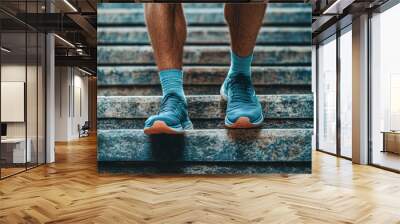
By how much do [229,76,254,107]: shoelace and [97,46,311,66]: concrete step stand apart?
0.31m

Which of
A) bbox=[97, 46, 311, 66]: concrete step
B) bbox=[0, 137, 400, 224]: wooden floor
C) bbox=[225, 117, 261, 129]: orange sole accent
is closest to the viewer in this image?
bbox=[0, 137, 400, 224]: wooden floor

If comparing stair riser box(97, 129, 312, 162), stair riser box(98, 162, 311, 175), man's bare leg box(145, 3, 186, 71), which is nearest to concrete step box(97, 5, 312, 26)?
man's bare leg box(145, 3, 186, 71)

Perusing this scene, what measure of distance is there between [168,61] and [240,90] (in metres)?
1.22

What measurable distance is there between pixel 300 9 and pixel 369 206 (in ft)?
10.9

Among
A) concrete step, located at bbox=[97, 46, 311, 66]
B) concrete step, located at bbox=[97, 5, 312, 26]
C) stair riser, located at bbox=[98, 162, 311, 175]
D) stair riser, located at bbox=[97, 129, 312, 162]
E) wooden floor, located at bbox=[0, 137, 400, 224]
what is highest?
concrete step, located at bbox=[97, 5, 312, 26]

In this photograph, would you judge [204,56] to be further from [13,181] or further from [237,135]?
[13,181]

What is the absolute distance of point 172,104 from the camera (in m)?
6.02

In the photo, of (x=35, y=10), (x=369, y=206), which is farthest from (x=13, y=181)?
(x=369, y=206)

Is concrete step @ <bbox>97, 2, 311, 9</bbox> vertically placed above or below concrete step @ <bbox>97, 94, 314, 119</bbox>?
above

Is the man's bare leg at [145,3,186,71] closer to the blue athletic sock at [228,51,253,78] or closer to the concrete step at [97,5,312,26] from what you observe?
the concrete step at [97,5,312,26]

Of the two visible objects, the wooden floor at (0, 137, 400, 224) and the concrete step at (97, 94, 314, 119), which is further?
the concrete step at (97, 94, 314, 119)

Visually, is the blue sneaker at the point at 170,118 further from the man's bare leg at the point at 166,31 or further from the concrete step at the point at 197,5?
the concrete step at the point at 197,5

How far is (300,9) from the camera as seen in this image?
20.1 ft

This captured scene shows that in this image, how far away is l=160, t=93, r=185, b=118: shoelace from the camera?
19.8 feet
